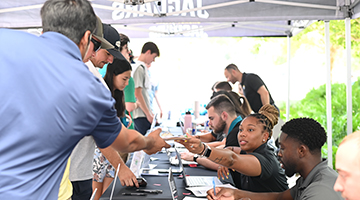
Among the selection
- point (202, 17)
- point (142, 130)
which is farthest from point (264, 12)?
point (142, 130)

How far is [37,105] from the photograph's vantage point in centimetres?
95

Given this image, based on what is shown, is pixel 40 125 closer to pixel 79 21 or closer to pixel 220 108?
pixel 79 21

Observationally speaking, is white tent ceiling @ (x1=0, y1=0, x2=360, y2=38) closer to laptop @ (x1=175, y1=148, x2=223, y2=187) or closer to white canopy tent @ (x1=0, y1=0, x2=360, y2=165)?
white canopy tent @ (x1=0, y1=0, x2=360, y2=165)

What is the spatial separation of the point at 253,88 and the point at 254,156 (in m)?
2.94

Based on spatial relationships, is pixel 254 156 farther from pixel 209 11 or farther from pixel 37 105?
pixel 209 11

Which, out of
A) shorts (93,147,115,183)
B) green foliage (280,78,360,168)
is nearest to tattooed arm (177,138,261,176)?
shorts (93,147,115,183)

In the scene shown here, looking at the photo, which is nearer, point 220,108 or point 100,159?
point 100,159

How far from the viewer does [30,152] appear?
3.17 feet

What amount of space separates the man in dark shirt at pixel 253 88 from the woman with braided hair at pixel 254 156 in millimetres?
2229

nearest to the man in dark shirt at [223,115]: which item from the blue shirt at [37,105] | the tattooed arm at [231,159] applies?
the tattooed arm at [231,159]

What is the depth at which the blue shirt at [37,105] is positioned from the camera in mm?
945

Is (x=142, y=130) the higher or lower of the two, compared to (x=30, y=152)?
lower

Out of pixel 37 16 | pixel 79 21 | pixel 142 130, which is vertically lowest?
pixel 142 130

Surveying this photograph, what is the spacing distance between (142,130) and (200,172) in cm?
199
